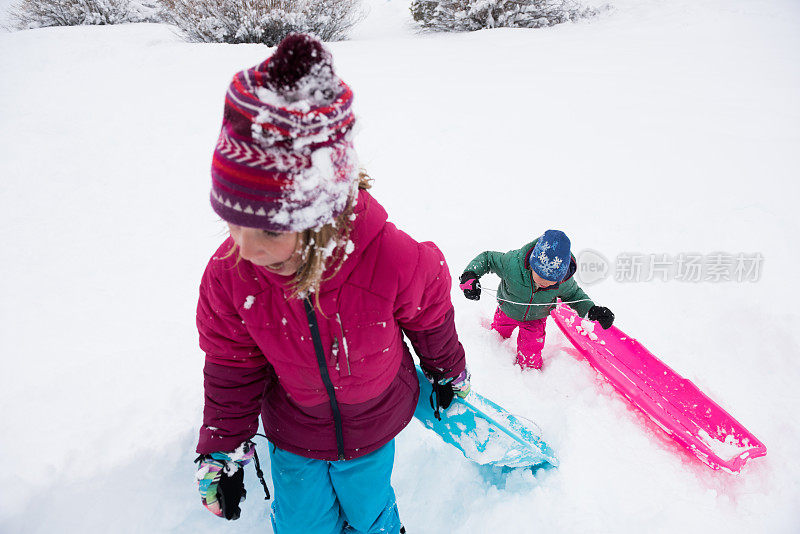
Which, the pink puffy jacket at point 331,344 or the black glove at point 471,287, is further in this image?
the black glove at point 471,287

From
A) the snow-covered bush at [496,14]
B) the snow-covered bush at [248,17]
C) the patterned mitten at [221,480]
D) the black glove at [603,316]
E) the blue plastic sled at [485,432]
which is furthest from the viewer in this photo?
the snow-covered bush at [496,14]

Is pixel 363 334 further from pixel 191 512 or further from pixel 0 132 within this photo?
pixel 0 132

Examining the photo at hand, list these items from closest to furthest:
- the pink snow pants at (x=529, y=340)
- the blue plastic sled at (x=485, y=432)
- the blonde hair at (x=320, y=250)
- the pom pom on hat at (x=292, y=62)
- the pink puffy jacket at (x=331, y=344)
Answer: the pom pom on hat at (x=292, y=62) < the blonde hair at (x=320, y=250) < the pink puffy jacket at (x=331, y=344) < the blue plastic sled at (x=485, y=432) < the pink snow pants at (x=529, y=340)

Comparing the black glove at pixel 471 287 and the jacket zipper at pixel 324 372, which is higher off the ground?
the jacket zipper at pixel 324 372

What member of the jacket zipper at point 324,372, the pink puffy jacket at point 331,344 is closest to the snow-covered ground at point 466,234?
the pink puffy jacket at point 331,344

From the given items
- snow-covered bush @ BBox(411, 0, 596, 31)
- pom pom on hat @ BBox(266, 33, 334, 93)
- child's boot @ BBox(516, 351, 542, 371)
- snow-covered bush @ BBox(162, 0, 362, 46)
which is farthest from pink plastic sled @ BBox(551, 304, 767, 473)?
snow-covered bush @ BBox(411, 0, 596, 31)

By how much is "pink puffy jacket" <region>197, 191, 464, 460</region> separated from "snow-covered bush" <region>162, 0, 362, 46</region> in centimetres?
625

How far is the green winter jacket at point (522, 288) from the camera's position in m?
2.43

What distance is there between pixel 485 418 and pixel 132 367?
71.5 inches

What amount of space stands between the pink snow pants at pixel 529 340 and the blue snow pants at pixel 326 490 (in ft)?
4.40

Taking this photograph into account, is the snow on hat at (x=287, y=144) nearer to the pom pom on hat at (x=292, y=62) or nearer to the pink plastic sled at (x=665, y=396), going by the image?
the pom pom on hat at (x=292, y=62)

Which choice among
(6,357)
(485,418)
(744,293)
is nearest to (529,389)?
(485,418)

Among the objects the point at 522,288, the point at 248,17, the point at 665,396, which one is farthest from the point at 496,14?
the point at 665,396

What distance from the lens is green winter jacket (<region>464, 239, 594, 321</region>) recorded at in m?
2.43
